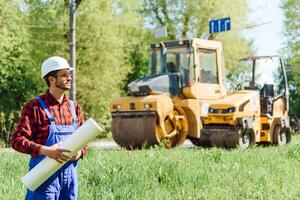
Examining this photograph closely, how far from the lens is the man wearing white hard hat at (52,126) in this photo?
476 cm

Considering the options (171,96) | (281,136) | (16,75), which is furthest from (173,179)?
(16,75)

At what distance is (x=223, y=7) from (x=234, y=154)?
1034 inches

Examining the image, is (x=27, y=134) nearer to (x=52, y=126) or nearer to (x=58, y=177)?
(x=52, y=126)

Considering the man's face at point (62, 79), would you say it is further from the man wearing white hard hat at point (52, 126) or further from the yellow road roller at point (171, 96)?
the yellow road roller at point (171, 96)

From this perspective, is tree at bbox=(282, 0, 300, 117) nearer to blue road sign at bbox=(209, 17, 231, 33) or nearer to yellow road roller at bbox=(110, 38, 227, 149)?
blue road sign at bbox=(209, 17, 231, 33)

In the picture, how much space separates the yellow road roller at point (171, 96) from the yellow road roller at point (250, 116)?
0.48 m

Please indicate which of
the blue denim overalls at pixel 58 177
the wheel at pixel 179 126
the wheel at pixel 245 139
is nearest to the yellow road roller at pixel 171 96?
the wheel at pixel 179 126

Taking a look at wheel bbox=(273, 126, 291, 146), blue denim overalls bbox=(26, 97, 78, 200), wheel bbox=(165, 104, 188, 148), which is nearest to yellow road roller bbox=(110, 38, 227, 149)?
wheel bbox=(165, 104, 188, 148)

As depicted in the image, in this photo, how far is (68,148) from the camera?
4.61 m

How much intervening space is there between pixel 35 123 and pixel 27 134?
110mm

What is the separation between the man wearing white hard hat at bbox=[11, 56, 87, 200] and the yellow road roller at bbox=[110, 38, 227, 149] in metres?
9.75

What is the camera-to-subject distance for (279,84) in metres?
19.7

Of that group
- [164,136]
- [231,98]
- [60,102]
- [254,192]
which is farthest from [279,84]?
[60,102]

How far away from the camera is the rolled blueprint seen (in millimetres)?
4625
